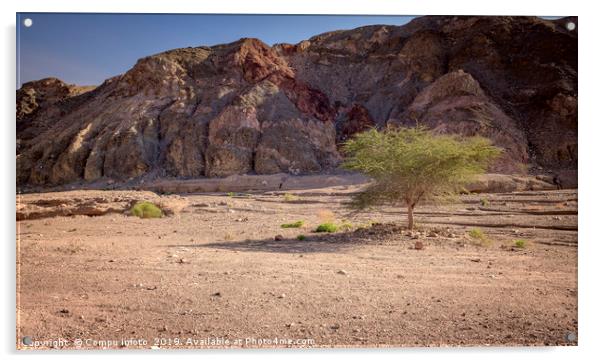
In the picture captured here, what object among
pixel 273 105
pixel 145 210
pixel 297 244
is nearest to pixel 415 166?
pixel 297 244

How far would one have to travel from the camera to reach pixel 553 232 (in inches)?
374

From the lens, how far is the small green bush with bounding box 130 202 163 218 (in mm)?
13938

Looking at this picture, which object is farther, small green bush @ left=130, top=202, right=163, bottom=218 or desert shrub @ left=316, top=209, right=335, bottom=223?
desert shrub @ left=316, top=209, right=335, bottom=223

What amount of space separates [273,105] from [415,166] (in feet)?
91.8

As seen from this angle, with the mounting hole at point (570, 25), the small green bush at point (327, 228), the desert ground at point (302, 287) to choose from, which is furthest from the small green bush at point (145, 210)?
the mounting hole at point (570, 25)

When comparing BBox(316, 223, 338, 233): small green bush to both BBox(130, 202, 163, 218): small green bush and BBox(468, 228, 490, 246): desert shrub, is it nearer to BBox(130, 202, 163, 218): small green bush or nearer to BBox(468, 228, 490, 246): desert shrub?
BBox(468, 228, 490, 246): desert shrub

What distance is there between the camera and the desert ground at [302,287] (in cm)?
550

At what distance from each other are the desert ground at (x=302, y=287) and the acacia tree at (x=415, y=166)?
81 cm

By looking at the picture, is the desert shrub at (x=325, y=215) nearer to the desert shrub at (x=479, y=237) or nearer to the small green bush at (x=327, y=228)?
the small green bush at (x=327, y=228)

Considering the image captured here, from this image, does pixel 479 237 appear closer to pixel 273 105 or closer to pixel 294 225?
pixel 294 225

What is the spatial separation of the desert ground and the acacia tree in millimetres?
815

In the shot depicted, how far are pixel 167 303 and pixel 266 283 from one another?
1.44 m

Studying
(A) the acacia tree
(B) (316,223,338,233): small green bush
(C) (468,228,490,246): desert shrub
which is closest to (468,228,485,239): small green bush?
(C) (468,228,490,246): desert shrub

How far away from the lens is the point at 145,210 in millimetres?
14031
